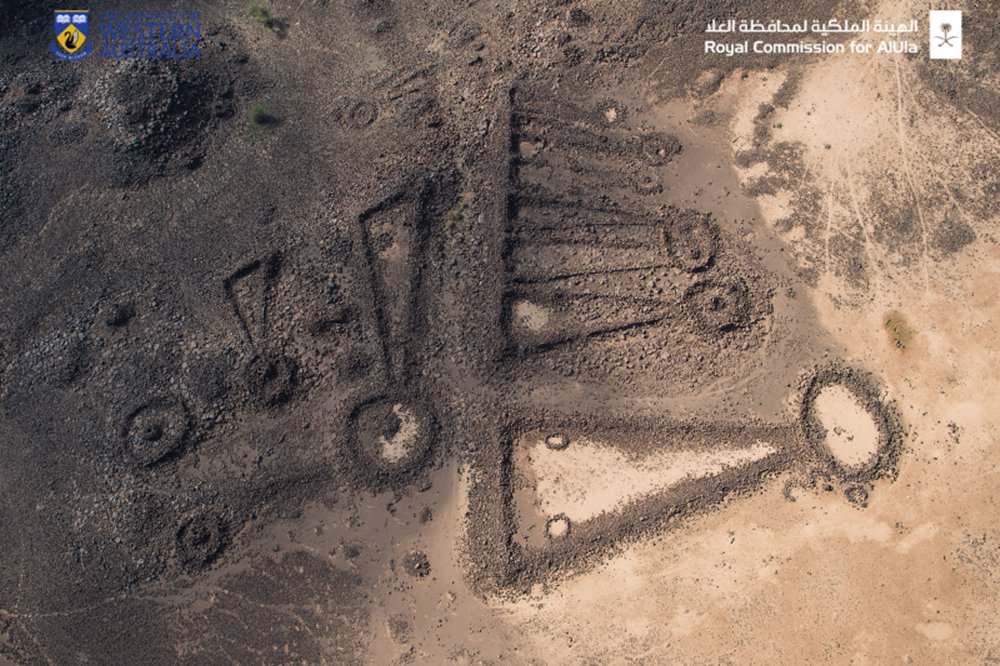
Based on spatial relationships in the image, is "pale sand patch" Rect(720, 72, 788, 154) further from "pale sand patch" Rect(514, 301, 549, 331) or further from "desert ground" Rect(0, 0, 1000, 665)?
"pale sand patch" Rect(514, 301, 549, 331)

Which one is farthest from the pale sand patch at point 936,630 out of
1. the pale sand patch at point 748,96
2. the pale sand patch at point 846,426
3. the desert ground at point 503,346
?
the pale sand patch at point 748,96

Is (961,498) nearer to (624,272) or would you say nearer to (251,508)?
(624,272)

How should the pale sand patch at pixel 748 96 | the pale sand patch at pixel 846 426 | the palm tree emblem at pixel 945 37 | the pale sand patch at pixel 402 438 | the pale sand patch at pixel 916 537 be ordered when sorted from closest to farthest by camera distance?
the pale sand patch at pixel 916 537
the pale sand patch at pixel 846 426
the pale sand patch at pixel 402 438
the pale sand patch at pixel 748 96
the palm tree emblem at pixel 945 37

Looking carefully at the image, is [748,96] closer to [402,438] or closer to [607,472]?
[607,472]

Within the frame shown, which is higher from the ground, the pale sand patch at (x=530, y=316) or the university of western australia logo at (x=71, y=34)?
the university of western australia logo at (x=71, y=34)

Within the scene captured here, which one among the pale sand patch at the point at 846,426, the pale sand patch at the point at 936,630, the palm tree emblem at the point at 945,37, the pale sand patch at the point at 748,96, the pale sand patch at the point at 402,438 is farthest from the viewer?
the palm tree emblem at the point at 945,37

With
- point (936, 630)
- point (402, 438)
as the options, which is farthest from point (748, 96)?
point (936, 630)

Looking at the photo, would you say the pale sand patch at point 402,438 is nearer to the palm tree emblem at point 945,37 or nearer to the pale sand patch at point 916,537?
the pale sand patch at point 916,537

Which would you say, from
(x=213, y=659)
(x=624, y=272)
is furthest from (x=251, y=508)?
(x=624, y=272)
